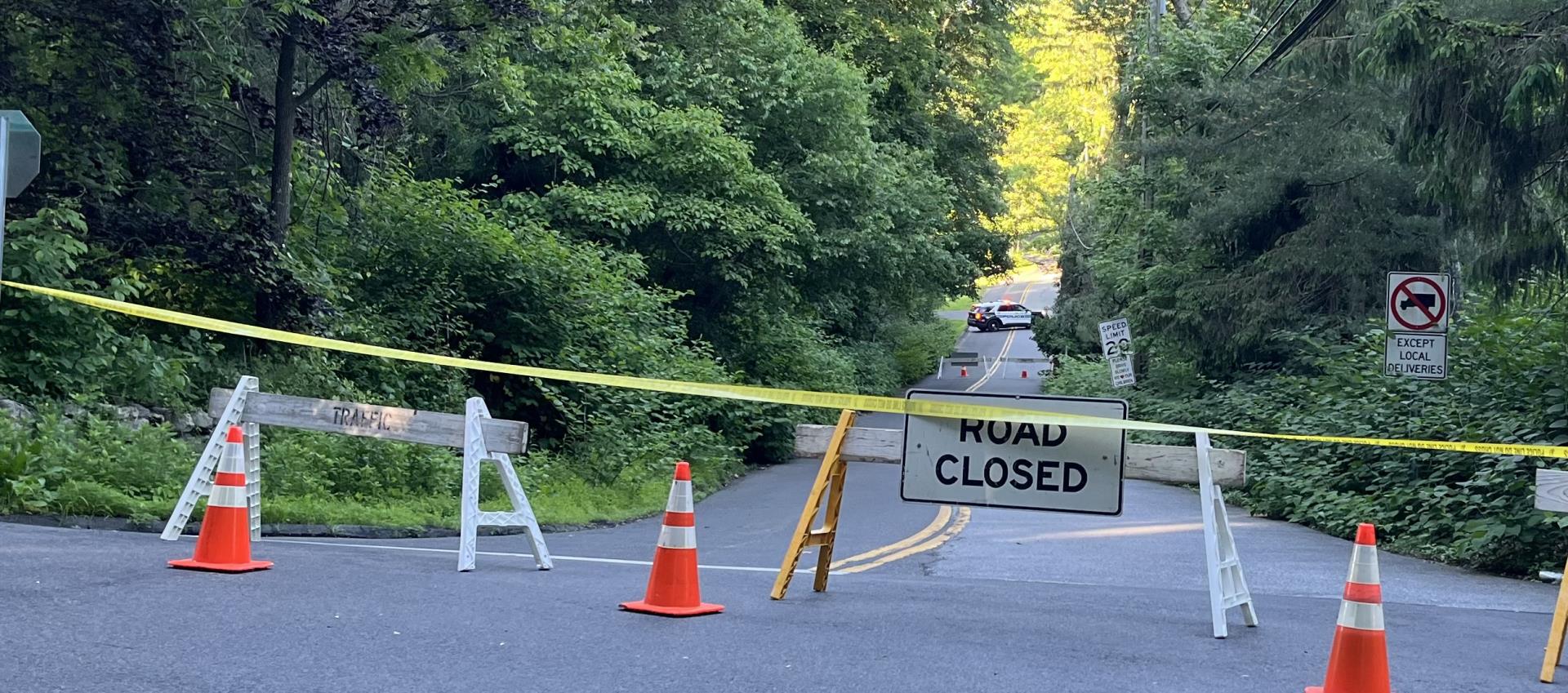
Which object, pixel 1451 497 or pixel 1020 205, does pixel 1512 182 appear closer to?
pixel 1451 497

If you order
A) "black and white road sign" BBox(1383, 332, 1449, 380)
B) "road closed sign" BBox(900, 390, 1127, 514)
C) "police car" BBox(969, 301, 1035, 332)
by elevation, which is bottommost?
"road closed sign" BBox(900, 390, 1127, 514)

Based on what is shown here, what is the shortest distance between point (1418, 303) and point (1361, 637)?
11470 millimetres

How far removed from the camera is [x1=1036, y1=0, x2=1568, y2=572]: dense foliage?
1413 cm

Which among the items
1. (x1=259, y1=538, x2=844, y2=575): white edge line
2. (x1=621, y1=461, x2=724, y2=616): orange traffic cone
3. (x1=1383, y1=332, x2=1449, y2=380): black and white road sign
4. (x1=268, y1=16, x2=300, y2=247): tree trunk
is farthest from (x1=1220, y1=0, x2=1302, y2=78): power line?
(x1=621, y1=461, x2=724, y2=616): orange traffic cone

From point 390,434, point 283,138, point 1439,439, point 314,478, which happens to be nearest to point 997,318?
point 1439,439

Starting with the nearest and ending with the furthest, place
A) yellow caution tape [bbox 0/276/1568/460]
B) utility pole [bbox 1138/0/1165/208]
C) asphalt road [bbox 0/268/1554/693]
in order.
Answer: asphalt road [bbox 0/268/1554/693] < yellow caution tape [bbox 0/276/1568/460] < utility pole [bbox 1138/0/1165/208]

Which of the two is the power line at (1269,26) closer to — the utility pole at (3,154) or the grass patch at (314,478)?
the grass patch at (314,478)

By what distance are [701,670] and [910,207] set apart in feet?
101

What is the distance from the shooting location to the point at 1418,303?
52.6 ft

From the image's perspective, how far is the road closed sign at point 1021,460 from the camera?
7.45m

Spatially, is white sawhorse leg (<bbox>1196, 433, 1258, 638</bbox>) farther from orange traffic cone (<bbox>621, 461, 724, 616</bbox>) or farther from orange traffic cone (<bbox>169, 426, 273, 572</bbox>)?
orange traffic cone (<bbox>169, 426, 273, 572</bbox>)

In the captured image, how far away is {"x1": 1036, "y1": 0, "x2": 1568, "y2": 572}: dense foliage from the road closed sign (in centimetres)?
705

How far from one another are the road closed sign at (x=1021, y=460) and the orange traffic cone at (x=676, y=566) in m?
1.19

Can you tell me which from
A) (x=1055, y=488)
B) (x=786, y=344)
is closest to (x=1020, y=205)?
(x=786, y=344)
